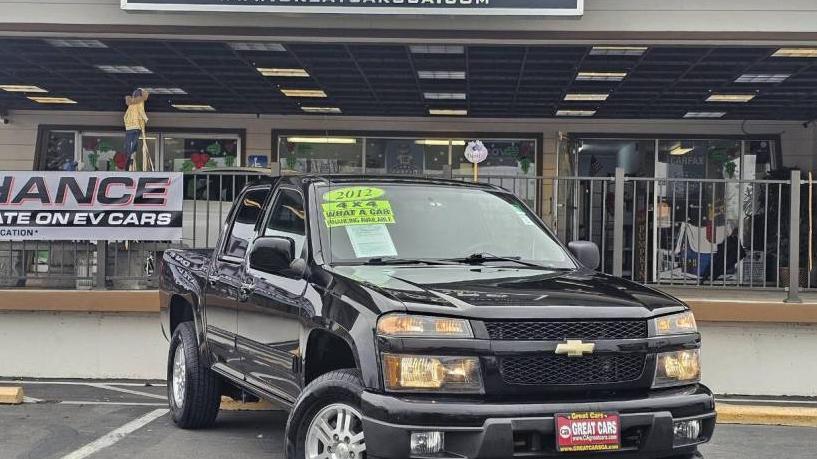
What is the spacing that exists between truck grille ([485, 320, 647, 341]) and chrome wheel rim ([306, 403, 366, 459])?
77cm

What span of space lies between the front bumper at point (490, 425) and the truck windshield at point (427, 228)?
1195mm

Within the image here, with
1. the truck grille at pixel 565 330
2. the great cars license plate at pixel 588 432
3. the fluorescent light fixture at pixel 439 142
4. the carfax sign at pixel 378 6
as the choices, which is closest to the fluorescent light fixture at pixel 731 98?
the fluorescent light fixture at pixel 439 142

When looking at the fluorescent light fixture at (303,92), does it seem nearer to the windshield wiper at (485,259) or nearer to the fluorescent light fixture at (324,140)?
the fluorescent light fixture at (324,140)

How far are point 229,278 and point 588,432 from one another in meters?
2.92

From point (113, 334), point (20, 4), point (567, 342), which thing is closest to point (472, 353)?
point (567, 342)

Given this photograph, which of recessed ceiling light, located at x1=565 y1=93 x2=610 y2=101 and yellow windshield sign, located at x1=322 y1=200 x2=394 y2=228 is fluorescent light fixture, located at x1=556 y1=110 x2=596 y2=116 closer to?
recessed ceiling light, located at x1=565 y1=93 x2=610 y2=101

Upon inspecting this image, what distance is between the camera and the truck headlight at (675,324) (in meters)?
4.45

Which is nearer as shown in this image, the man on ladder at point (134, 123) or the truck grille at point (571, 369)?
the truck grille at point (571, 369)

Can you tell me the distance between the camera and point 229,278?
6.06m

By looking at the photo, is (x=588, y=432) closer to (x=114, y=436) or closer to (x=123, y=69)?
(x=114, y=436)

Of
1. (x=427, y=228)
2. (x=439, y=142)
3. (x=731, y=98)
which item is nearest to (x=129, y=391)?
(x=427, y=228)

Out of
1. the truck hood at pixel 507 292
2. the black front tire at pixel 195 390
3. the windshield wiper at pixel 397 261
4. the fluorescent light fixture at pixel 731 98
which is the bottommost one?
the black front tire at pixel 195 390

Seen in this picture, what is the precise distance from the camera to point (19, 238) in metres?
9.09

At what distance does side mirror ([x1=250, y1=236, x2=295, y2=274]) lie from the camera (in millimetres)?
4957
